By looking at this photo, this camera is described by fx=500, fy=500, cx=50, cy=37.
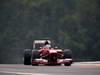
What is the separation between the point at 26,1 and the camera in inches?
4336

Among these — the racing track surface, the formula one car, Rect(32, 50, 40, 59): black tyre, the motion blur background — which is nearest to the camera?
the racing track surface

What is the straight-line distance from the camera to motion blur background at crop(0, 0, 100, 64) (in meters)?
85.2

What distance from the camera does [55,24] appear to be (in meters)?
96.3

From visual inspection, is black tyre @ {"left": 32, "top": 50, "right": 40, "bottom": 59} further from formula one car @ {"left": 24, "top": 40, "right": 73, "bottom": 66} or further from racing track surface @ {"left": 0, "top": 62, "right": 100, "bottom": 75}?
racing track surface @ {"left": 0, "top": 62, "right": 100, "bottom": 75}

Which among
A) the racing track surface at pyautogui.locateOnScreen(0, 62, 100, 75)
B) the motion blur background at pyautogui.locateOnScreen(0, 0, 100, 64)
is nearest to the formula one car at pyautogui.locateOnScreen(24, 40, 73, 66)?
the racing track surface at pyautogui.locateOnScreen(0, 62, 100, 75)

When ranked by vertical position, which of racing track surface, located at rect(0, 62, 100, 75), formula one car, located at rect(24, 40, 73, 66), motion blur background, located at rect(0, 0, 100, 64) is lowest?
racing track surface, located at rect(0, 62, 100, 75)

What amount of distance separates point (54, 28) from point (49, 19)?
10.1ft

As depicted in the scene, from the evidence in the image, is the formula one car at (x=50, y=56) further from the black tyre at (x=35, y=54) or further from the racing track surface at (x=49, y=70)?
the racing track surface at (x=49, y=70)

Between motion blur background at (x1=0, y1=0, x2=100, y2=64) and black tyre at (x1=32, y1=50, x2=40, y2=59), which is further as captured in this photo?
motion blur background at (x1=0, y1=0, x2=100, y2=64)

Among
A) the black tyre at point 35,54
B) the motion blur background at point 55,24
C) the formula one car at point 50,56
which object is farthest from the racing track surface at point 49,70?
the motion blur background at point 55,24

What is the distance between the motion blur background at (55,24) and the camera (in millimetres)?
85219

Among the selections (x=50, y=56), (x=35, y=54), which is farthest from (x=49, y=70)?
(x=35, y=54)

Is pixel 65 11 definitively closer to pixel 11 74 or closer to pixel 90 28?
pixel 90 28

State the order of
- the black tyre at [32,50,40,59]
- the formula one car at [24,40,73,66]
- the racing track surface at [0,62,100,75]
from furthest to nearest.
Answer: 1. the black tyre at [32,50,40,59]
2. the formula one car at [24,40,73,66]
3. the racing track surface at [0,62,100,75]
